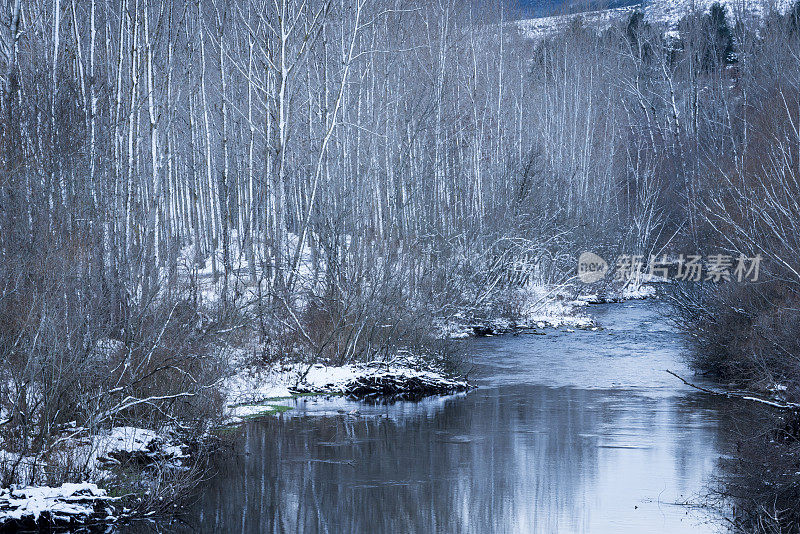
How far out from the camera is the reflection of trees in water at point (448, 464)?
9391 mm

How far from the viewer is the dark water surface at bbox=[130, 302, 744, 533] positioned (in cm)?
934

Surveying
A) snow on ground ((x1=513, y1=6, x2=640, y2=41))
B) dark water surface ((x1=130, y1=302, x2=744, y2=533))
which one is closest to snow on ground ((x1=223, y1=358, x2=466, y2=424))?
dark water surface ((x1=130, y1=302, x2=744, y2=533))

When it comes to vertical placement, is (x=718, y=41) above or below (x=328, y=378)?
above

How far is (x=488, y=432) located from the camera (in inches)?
525

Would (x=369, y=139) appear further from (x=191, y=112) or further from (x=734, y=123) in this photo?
(x=734, y=123)

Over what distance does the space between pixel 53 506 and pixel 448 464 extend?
474cm

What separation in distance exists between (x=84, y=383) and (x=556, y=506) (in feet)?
17.0

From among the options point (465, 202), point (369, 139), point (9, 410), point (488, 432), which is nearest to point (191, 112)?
point (369, 139)

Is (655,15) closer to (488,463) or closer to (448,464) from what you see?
(488,463)

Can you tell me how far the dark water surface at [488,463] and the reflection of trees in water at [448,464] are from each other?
0.9 inches

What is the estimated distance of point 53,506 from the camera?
28.4ft

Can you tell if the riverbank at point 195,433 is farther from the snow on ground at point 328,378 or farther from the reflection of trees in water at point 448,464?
the reflection of trees in water at point 448,464

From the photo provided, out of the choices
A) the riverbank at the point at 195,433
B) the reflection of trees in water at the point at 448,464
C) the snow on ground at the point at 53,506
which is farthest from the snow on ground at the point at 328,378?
the snow on ground at the point at 53,506

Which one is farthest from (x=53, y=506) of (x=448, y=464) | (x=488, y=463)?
(x=488, y=463)
